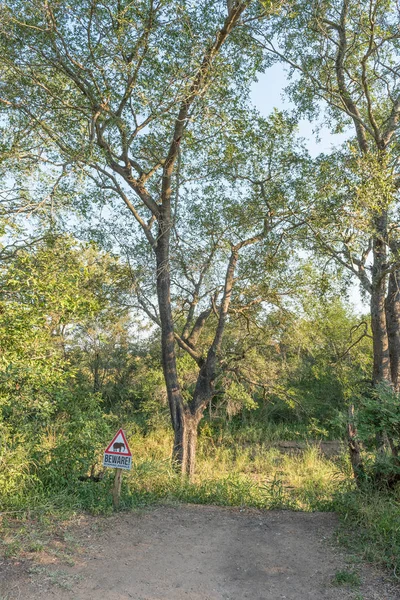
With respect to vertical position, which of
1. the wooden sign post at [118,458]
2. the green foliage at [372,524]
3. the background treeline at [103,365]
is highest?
the background treeline at [103,365]

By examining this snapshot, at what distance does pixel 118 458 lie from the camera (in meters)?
5.85

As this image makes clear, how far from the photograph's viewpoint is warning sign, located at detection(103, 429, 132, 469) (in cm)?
583

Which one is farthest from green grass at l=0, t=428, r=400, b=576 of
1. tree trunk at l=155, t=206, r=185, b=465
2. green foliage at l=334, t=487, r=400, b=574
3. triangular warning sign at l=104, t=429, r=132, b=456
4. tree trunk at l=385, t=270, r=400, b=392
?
tree trunk at l=385, t=270, r=400, b=392

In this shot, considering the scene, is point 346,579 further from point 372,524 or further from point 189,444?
point 189,444

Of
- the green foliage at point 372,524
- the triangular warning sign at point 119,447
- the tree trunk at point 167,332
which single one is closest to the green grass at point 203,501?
the green foliage at point 372,524

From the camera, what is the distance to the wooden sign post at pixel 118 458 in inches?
230

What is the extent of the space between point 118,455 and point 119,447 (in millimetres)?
96

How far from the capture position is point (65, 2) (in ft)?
22.7

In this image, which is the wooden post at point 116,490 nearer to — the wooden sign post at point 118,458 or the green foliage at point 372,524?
the wooden sign post at point 118,458

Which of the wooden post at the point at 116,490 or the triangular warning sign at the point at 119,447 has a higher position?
the triangular warning sign at the point at 119,447

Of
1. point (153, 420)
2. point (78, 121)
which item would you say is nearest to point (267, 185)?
point (78, 121)

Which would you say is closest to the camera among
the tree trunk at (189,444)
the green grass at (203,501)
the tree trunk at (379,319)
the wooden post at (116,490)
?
the green grass at (203,501)

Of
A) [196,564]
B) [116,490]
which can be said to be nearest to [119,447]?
[116,490]

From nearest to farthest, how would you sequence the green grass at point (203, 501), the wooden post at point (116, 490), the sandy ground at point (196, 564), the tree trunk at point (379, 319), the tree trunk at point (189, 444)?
the sandy ground at point (196, 564) → the green grass at point (203, 501) → the wooden post at point (116, 490) → the tree trunk at point (379, 319) → the tree trunk at point (189, 444)
